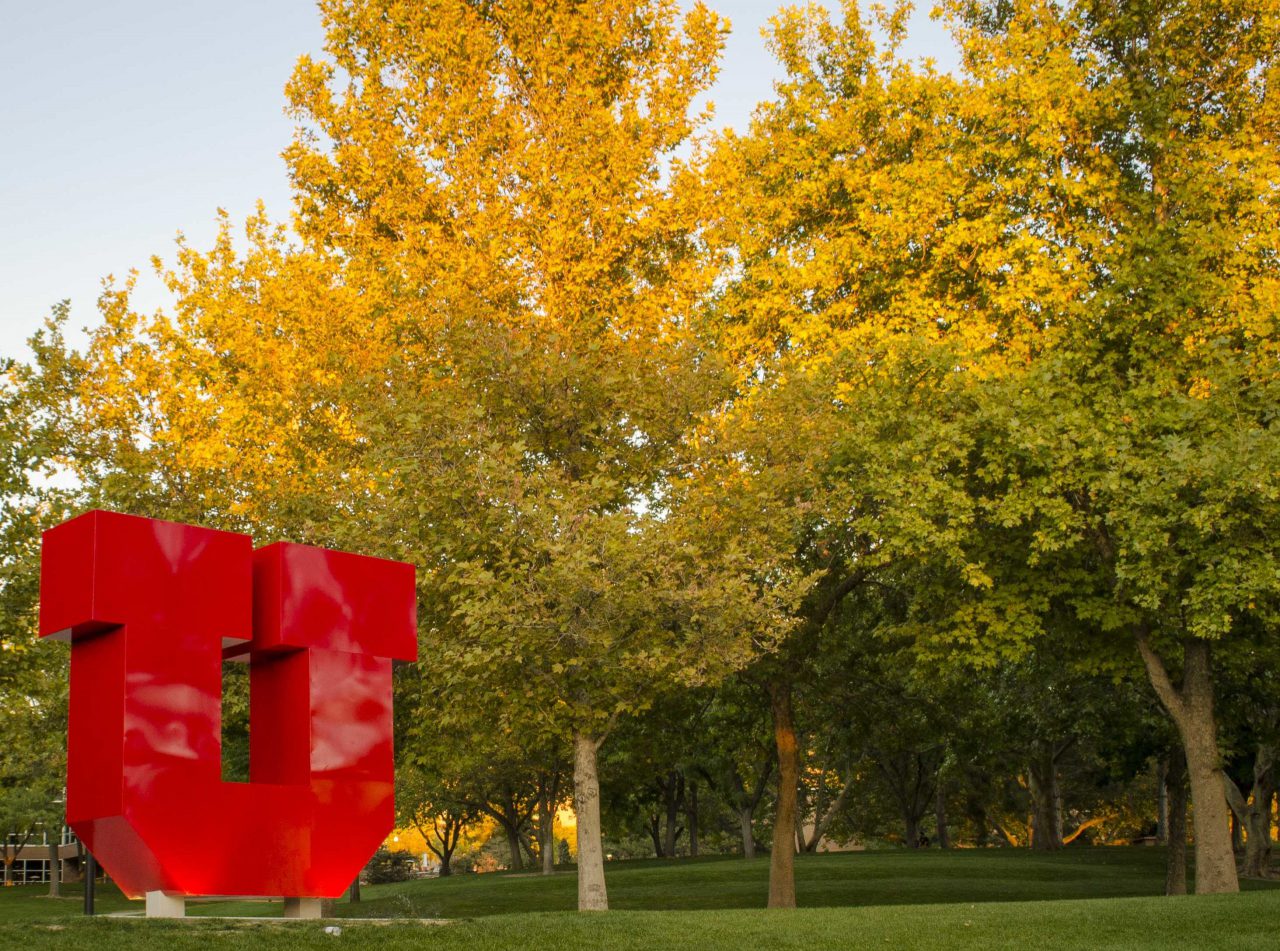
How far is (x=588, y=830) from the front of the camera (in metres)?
21.1

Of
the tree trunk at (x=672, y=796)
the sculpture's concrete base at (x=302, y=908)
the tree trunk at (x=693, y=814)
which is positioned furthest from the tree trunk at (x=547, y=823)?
the sculpture's concrete base at (x=302, y=908)

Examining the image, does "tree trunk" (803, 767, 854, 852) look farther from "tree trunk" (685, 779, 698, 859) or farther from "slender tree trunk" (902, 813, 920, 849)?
"tree trunk" (685, 779, 698, 859)

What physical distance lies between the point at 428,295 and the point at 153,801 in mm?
12978

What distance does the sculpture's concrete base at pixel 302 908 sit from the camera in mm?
13539

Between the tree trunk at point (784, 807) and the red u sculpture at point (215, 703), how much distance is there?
1311 cm

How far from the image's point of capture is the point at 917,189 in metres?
25.8

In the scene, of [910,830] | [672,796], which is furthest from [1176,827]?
[672,796]

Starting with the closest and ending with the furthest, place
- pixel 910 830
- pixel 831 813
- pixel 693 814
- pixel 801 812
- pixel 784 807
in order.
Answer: pixel 784 807, pixel 831 813, pixel 910 830, pixel 693 814, pixel 801 812

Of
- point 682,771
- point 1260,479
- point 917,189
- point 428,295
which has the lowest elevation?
point 682,771

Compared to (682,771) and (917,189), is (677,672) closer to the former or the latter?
(917,189)

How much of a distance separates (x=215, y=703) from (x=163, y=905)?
2123 millimetres

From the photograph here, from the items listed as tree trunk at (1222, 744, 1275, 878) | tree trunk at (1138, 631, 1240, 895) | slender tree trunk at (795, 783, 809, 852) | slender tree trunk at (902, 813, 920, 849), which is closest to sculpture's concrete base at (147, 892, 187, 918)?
tree trunk at (1138, 631, 1240, 895)

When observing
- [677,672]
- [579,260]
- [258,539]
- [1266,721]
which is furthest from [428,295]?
[1266,721]

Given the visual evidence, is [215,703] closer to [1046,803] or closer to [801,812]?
[1046,803]
